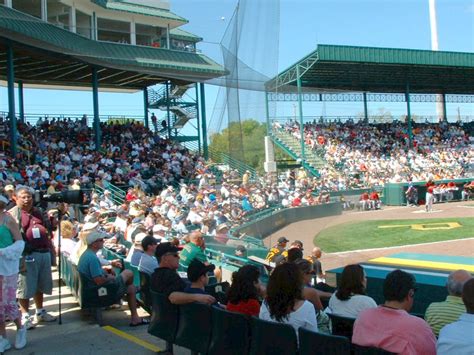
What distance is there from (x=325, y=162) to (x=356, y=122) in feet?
35.3

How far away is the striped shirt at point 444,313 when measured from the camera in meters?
4.28

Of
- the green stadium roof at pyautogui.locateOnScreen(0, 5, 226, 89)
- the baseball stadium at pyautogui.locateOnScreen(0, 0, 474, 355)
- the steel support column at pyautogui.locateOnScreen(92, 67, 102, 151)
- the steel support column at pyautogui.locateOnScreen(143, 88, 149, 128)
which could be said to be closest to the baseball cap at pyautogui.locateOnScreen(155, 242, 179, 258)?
the baseball stadium at pyautogui.locateOnScreen(0, 0, 474, 355)

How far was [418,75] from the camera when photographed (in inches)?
1716

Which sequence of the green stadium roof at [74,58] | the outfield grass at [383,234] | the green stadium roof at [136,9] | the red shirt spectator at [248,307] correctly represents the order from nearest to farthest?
the red shirt spectator at [248,307] < the outfield grass at [383,234] < the green stadium roof at [74,58] < the green stadium roof at [136,9]

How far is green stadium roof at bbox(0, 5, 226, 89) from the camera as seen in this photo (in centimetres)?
2113

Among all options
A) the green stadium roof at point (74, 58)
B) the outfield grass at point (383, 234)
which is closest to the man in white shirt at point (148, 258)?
the outfield grass at point (383, 234)

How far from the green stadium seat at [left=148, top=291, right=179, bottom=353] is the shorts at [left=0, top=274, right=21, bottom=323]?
1.44 meters

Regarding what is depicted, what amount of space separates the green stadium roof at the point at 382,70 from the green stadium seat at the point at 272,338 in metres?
29.8

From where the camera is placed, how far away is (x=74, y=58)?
24812 mm

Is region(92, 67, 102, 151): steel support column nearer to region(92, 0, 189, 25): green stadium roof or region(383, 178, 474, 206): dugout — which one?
region(92, 0, 189, 25): green stadium roof

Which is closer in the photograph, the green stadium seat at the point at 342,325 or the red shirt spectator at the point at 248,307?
the green stadium seat at the point at 342,325

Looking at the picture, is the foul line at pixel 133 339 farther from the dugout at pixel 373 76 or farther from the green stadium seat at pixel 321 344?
the dugout at pixel 373 76

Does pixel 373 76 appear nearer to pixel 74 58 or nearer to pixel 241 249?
pixel 74 58

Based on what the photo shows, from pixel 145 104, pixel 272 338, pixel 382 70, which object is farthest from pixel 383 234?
pixel 382 70
